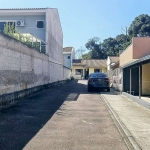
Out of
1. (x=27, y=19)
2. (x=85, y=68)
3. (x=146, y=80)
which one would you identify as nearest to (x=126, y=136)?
(x=146, y=80)

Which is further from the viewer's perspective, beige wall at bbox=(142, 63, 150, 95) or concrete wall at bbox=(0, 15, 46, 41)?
concrete wall at bbox=(0, 15, 46, 41)

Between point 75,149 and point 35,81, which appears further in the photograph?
point 35,81

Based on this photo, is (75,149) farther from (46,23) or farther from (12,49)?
(46,23)

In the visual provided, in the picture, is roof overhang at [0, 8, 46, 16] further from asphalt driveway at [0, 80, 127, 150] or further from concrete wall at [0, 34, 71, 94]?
asphalt driveway at [0, 80, 127, 150]

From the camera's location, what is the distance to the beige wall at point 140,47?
17.5 meters

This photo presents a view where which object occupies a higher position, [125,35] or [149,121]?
[125,35]

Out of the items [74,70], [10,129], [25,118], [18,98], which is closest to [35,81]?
[18,98]

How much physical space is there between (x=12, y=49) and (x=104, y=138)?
7556 mm

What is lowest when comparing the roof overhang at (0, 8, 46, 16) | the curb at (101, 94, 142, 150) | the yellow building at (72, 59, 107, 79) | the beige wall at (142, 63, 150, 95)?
the curb at (101, 94, 142, 150)

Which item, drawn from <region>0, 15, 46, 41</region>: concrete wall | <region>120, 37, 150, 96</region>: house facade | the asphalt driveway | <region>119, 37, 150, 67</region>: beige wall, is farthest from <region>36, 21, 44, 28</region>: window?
the asphalt driveway

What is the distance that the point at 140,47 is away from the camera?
17625mm

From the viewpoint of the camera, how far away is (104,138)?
5.53m

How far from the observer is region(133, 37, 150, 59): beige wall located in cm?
1752

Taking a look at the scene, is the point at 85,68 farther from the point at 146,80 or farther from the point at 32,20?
the point at 146,80
